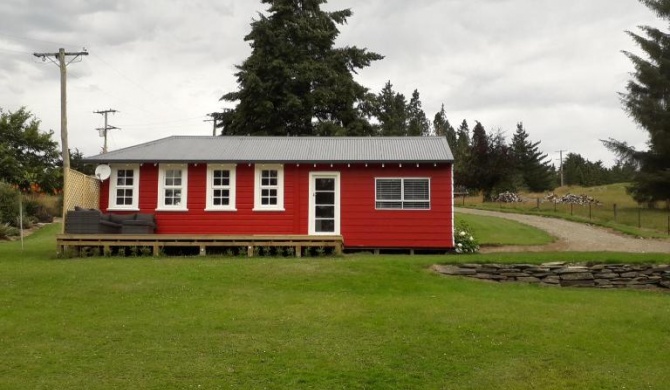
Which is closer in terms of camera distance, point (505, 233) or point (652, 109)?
point (505, 233)

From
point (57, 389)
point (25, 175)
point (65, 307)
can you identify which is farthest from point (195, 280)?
point (25, 175)

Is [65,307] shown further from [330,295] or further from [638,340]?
[638,340]

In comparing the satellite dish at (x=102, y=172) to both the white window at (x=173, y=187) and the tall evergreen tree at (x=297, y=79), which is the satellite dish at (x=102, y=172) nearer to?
the white window at (x=173, y=187)

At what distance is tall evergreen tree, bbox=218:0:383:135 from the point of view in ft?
106

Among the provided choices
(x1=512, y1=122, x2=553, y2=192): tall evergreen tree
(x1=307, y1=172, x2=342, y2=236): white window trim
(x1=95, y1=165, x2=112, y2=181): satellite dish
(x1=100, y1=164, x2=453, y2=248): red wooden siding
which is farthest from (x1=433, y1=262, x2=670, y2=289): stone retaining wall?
(x1=512, y1=122, x2=553, y2=192): tall evergreen tree

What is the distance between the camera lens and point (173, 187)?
55.6 feet

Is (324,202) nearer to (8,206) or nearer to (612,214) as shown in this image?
(8,206)

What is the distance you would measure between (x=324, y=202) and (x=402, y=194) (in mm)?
2356

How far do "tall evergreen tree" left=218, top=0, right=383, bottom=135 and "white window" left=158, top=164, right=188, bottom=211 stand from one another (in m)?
15.3

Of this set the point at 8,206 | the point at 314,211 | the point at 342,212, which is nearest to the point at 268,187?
the point at 314,211

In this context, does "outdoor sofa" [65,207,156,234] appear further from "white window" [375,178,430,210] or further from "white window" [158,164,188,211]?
"white window" [375,178,430,210]

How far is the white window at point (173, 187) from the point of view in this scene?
16.9 meters

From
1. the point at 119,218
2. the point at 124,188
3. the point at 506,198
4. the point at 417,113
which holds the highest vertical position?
the point at 417,113

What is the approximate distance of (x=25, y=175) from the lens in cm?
2939
